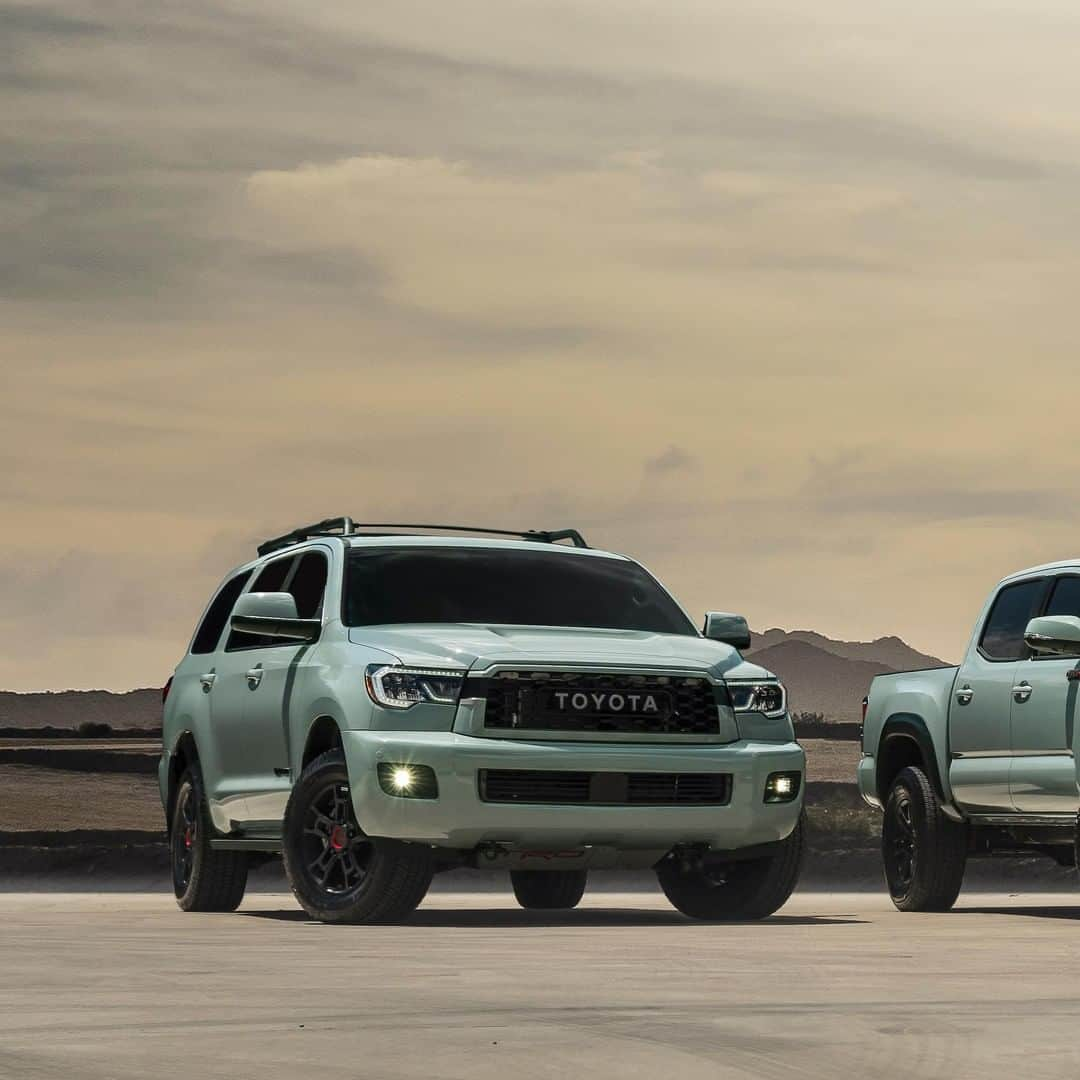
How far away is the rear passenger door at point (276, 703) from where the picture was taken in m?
14.8

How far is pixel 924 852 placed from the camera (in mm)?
16953

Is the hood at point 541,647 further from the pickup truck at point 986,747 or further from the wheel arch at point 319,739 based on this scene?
the pickup truck at point 986,747

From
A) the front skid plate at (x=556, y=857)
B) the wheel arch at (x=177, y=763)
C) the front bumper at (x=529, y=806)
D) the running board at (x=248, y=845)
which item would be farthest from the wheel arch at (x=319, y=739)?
the wheel arch at (x=177, y=763)

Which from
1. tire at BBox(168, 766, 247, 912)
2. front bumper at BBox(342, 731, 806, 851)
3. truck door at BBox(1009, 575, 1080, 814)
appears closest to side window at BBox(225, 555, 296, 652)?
tire at BBox(168, 766, 247, 912)

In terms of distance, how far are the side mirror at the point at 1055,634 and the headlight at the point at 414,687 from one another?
329 centimetres

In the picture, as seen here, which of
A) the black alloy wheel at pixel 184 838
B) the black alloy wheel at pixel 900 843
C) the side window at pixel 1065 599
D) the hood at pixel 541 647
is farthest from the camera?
the black alloy wheel at pixel 900 843

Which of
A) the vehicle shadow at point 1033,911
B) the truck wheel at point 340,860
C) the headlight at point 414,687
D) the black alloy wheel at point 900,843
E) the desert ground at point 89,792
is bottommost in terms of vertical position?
the desert ground at point 89,792

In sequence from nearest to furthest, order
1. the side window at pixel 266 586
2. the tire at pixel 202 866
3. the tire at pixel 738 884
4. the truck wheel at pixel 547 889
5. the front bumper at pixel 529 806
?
the front bumper at pixel 529 806, the tire at pixel 738 884, the side window at pixel 266 586, the tire at pixel 202 866, the truck wheel at pixel 547 889

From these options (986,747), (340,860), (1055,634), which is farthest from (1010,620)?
(340,860)

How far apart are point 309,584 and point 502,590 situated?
1.20 m

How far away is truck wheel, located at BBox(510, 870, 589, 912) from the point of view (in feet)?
56.3

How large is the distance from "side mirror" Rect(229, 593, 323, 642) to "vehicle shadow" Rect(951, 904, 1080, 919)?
16.3 ft

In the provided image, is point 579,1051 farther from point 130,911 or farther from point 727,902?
point 130,911

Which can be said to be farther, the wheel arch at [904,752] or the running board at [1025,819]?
the wheel arch at [904,752]
